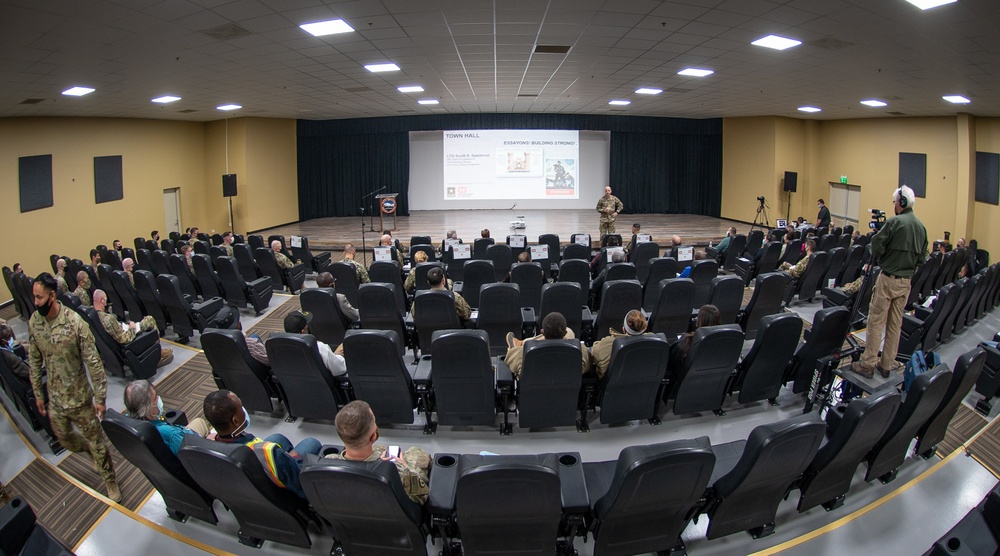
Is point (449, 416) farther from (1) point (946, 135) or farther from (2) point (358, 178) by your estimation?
(2) point (358, 178)

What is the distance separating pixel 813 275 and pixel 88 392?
8.25 meters

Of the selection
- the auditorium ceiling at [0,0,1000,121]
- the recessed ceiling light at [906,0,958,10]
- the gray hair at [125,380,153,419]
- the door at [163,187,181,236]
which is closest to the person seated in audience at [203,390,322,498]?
the gray hair at [125,380,153,419]

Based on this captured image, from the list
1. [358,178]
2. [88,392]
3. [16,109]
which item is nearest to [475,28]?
[88,392]

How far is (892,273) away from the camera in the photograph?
15.3 feet

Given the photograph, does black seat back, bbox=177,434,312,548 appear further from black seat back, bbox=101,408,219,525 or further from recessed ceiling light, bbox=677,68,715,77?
recessed ceiling light, bbox=677,68,715,77

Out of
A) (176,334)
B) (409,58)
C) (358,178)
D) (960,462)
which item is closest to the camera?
(960,462)

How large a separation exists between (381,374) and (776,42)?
5769mm

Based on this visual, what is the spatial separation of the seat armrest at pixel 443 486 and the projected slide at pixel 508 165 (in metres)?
14.3

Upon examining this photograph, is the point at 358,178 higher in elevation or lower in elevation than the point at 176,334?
higher

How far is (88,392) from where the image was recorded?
12.5ft

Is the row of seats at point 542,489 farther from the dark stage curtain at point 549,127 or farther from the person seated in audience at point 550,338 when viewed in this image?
the dark stage curtain at point 549,127

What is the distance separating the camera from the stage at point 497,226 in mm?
14523

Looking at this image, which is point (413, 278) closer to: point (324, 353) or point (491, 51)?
point (324, 353)

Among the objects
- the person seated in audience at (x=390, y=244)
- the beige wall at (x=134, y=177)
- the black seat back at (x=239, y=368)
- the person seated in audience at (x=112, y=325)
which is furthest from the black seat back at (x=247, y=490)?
the beige wall at (x=134, y=177)
